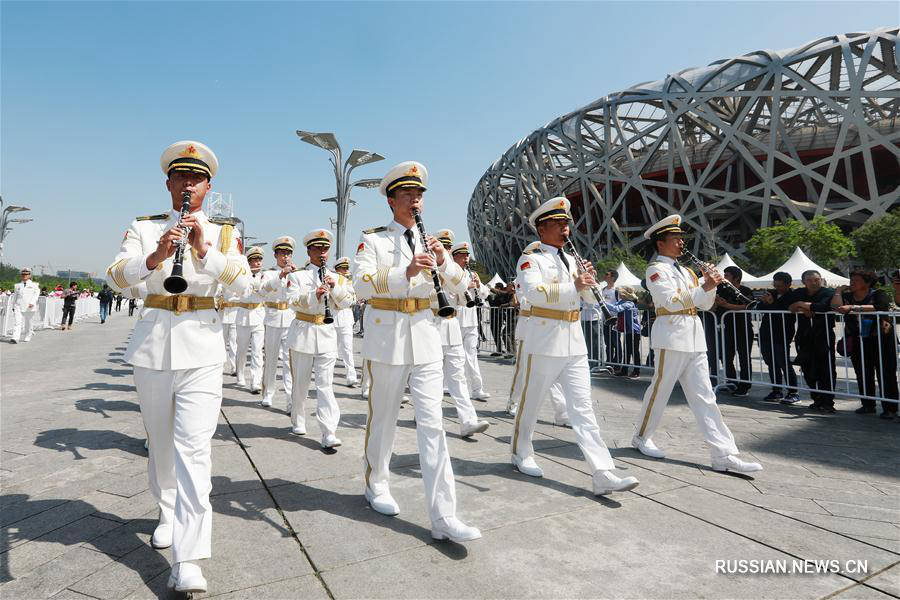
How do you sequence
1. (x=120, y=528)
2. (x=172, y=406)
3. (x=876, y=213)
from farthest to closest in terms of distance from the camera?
1. (x=876, y=213)
2. (x=120, y=528)
3. (x=172, y=406)

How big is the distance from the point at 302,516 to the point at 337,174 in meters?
14.0

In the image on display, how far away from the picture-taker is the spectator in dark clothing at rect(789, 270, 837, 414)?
6945 millimetres

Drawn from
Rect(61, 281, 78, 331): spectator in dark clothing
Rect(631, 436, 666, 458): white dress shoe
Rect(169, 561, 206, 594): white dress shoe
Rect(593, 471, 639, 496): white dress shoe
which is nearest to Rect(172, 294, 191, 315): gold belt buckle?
Result: Rect(169, 561, 206, 594): white dress shoe

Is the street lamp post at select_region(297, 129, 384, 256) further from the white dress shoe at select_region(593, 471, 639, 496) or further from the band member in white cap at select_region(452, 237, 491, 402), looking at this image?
the white dress shoe at select_region(593, 471, 639, 496)

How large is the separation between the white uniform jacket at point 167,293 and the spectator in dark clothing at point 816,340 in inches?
310

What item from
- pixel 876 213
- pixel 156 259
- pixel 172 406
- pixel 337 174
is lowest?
pixel 172 406

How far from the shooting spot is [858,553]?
2781 mm

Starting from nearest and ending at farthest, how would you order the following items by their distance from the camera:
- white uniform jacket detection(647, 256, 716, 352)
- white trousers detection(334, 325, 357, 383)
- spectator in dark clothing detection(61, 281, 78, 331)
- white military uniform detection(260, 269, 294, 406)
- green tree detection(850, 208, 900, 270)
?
white uniform jacket detection(647, 256, 716, 352)
white military uniform detection(260, 269, 294, 406)
white trousers detection(334, 325, 357, 383)
spectator in dark clothing detection(61, 281, 78, 331)
green tree detection(850, 208, 900, 270)

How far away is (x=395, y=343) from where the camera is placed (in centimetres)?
323

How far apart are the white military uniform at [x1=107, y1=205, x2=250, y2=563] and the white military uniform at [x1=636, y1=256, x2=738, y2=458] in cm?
388

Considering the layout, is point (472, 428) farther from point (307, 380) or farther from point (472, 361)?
point (472, 361)

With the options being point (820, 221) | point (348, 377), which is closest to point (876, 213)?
point (820, 221)

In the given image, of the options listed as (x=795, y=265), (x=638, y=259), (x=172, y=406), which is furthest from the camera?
(x=638, y=259)

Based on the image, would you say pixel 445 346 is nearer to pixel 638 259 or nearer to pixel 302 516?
pixel 302 516
